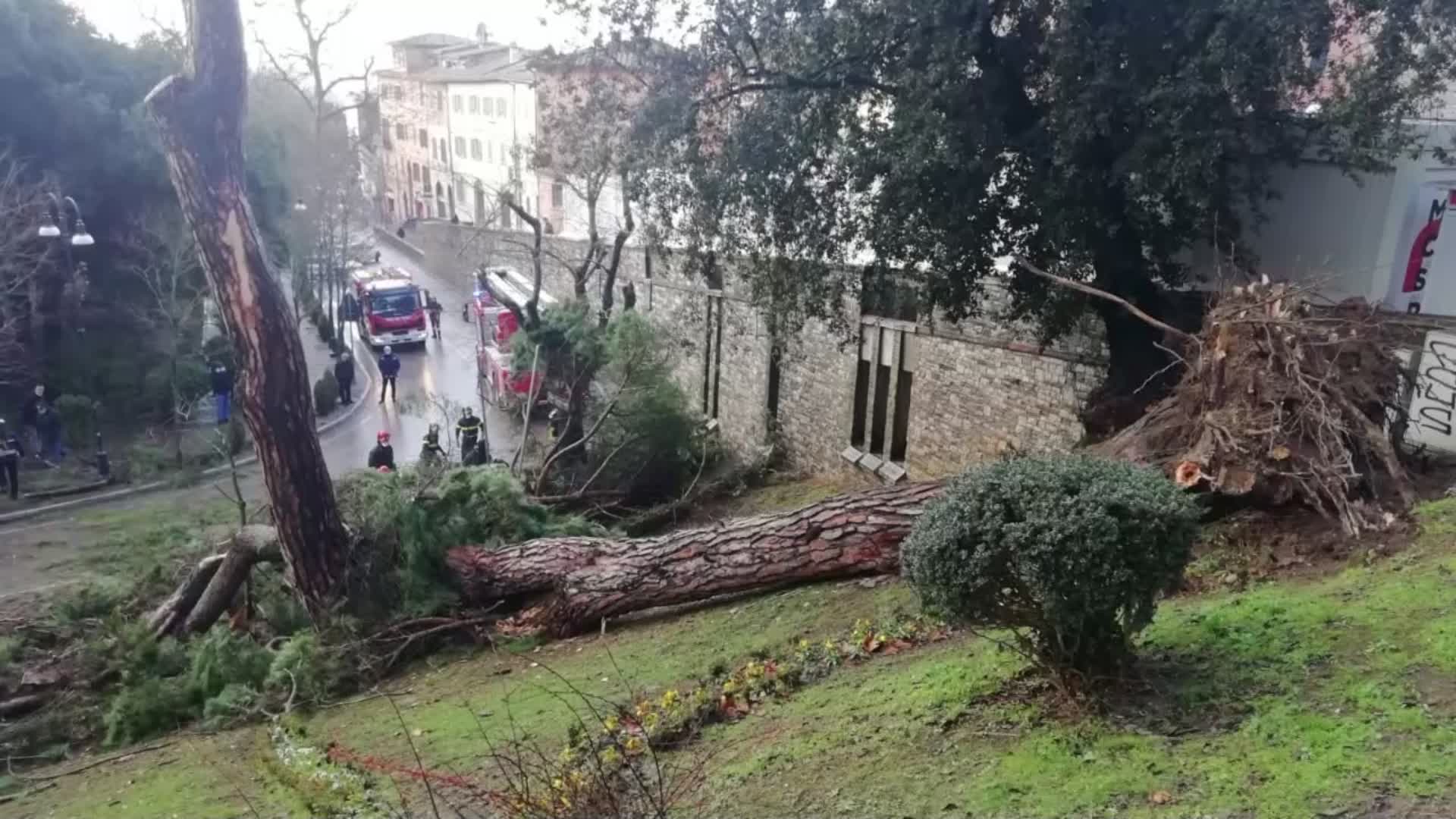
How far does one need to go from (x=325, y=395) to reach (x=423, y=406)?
2219 mm

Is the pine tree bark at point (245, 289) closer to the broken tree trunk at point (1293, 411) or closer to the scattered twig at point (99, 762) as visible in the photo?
the scattered twig at point (99, 762)

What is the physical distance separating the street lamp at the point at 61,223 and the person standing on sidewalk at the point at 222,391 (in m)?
3.51

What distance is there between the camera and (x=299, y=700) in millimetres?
8641

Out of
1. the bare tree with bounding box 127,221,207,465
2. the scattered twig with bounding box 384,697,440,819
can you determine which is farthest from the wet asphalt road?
the scattered twig with bounding box 384,697,440,819

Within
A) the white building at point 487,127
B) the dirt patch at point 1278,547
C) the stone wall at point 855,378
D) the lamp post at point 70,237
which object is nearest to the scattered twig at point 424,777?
the dirt patch at point 1278,547

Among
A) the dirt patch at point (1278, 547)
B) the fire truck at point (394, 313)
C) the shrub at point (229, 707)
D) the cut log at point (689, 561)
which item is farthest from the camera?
the fire truck at point (394, 313)

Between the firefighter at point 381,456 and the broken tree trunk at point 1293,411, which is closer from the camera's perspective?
the broken tree trunk at point 1293,411

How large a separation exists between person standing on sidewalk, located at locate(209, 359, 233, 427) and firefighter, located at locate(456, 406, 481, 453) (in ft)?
21.6

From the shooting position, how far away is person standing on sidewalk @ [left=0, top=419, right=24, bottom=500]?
16.6 meters

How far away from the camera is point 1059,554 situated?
13.5 ft

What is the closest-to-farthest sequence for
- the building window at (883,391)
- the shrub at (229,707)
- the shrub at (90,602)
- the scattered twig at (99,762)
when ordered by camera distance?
the scattered twig at (99,762) → the shrub at (229,707) → the shrub at (90,602) → the building window at (883,391)

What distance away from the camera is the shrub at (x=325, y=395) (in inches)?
899

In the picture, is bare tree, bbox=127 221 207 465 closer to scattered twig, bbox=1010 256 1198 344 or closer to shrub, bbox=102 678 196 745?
shrub, bbox=102 678 196 745

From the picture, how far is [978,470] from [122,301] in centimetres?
2253
